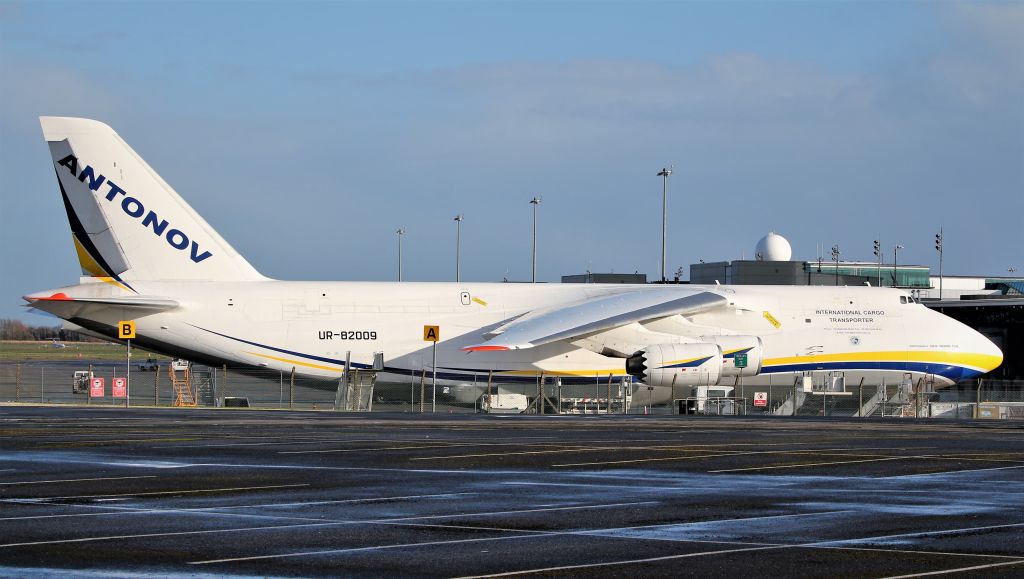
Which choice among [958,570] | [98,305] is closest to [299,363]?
[98,305]

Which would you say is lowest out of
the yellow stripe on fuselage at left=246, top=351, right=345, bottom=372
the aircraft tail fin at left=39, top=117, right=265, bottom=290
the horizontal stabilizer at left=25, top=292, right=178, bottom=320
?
the yellow stripe on fuselage at left=246, top=351, right=345, bottom=372

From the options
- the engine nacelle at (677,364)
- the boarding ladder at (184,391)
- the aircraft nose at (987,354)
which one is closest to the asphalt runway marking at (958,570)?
the engine nacelle at (677,364)

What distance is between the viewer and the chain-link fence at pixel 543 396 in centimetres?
4188

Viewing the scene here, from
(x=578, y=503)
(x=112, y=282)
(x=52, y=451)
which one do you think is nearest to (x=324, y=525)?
(x=578, y=503)

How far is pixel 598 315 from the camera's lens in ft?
136

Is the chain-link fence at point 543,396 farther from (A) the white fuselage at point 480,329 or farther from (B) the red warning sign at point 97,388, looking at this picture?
(A) the white fuselage at point 480,329

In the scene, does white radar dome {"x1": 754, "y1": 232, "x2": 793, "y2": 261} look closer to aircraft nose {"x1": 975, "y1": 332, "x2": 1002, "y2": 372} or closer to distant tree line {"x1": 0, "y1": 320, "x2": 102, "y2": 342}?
aircraft nose {"x1": 975, "y1": 332, "x2": 1002, "y2": 372}

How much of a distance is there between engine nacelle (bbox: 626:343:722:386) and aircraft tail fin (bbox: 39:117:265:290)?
15.3 metres

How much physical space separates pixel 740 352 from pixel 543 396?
6.87 m

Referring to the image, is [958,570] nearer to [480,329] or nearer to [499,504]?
[499,504]

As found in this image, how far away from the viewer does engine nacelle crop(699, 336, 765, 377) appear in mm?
42406

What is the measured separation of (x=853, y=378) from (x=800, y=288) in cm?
374

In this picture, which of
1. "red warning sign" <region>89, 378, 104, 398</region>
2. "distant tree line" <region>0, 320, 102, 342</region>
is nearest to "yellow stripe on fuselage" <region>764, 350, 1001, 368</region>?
"red warning sign" <region>89, 378, 104, 398</region>

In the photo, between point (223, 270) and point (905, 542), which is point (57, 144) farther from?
point (905, 542)
